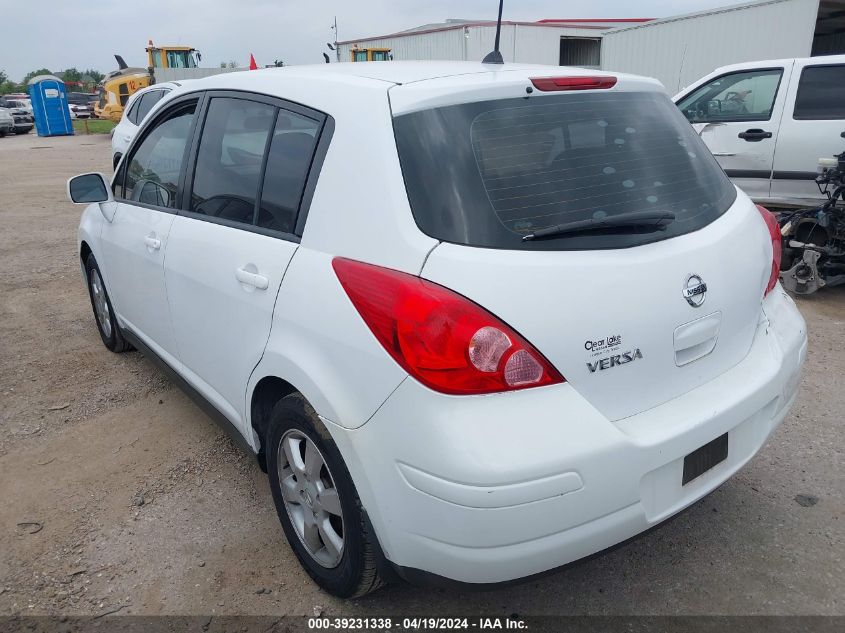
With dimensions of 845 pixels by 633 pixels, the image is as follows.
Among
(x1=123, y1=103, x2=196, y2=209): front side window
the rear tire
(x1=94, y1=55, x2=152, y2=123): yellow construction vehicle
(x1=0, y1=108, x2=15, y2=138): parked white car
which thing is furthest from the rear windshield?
(x1=0, y1=108, x2=15, y2=138): parked white car

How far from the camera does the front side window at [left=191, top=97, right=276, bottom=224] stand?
8.45 feet

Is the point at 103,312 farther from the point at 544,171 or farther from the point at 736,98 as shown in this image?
the point at 736,98

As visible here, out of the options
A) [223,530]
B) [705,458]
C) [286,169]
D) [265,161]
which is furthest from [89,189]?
[705,458]

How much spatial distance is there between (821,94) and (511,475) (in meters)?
6.28

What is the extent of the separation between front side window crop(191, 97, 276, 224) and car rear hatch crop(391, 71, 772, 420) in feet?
2.66

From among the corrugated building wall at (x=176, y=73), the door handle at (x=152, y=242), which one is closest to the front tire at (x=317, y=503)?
the door handle at (x=152, y=242)

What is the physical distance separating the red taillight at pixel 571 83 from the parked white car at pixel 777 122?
4883mm

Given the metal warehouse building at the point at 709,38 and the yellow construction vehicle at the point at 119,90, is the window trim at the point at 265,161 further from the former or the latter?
the yellow construction vehicle at the point at 119,90

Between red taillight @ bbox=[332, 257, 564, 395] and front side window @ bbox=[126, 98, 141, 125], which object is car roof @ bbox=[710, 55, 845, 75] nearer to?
red taillight @ bbox=[332, 257, 564, 395]

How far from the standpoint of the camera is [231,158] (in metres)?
2.78

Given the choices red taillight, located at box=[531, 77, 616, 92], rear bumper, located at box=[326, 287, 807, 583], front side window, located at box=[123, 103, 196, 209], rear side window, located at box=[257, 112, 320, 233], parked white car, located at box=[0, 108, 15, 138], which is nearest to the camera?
rear bumper, located at box=[326, 287, 807, 583]

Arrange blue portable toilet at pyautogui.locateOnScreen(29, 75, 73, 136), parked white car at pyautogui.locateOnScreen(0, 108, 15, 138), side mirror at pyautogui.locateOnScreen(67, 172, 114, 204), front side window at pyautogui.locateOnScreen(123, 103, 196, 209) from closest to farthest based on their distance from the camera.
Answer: front side window at pyautogui.locateOnScreen(123, 103, 196, 209), side mirror at pyautogui.locateOnScreen(67, 172, 114, 204), blue portable toilet at pyautogui.locateOnScreen(29, 75, 73, 136), parked white car at pyautogui.locateOnScreen(0, 108, 15, 138)

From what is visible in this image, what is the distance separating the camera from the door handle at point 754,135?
21.3ft

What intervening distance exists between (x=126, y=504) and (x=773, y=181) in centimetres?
625
